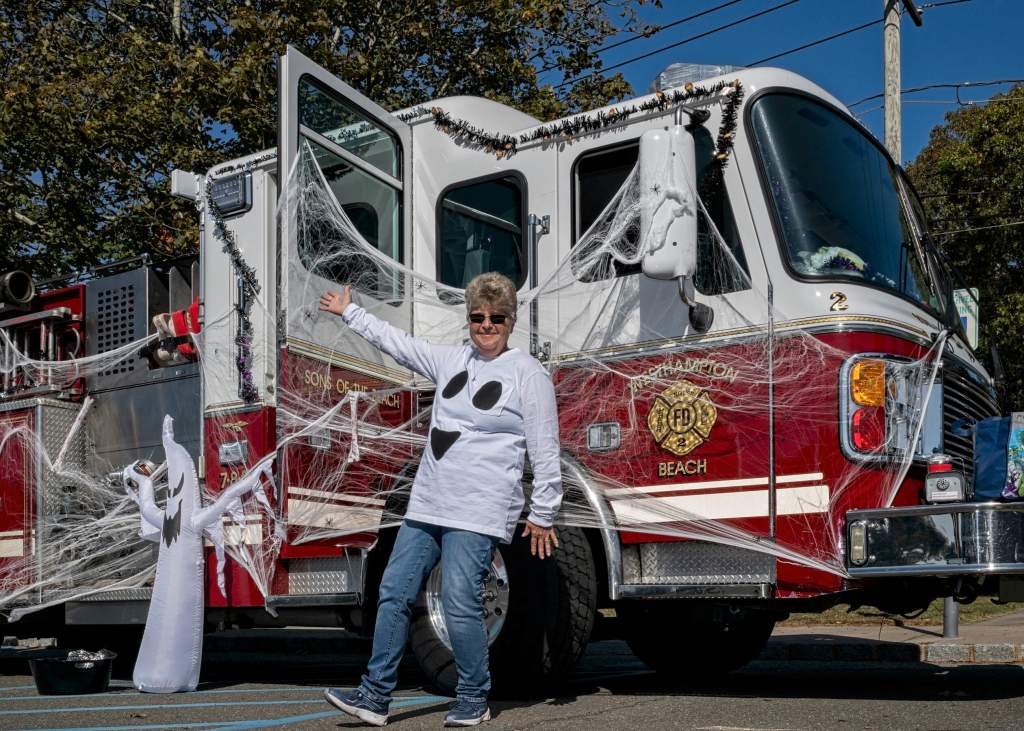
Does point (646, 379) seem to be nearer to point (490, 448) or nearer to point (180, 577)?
point (490, 448)

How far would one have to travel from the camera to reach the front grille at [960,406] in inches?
230

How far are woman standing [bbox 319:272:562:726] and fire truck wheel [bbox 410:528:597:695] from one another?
0.62 meters

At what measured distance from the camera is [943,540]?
4.91m

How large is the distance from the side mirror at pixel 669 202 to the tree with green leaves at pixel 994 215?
15.1 meters

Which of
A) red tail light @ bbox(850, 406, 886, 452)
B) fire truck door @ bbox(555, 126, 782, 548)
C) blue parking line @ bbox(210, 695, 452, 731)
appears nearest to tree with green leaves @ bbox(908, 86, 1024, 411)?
fire truck door @ bbox(555, 126, 782, 548)

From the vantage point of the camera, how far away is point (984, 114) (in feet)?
66.4

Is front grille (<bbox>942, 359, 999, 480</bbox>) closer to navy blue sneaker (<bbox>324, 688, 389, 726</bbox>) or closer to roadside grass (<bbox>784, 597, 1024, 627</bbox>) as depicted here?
navy blue sneaker (<bbox>324, 688, 389, 726</bbox>)

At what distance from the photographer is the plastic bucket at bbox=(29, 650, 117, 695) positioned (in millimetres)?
6219

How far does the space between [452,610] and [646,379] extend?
1579mm

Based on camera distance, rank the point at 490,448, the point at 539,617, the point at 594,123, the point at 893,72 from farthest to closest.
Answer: the point at 893,72 → the point at 594,123 → the point at 539,617 → the point at 490,448

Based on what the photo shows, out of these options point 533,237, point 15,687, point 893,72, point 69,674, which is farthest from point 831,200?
point 893,72

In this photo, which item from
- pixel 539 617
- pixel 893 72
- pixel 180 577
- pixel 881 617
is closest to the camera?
pixel 539 617

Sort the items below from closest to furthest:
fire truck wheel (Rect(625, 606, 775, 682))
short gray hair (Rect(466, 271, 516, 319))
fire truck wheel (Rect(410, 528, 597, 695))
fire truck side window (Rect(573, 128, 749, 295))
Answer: short gray hair (Rect(466, 271, 516, 319)), fire truck wheel (Rect(410, 528, 597, 695)), fire truck side window (Rect(573, 128, 749, 295)), fire truck wheel (Rect(625, 606, 775, 682))

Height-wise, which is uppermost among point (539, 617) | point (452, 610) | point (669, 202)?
point (669, 202)
